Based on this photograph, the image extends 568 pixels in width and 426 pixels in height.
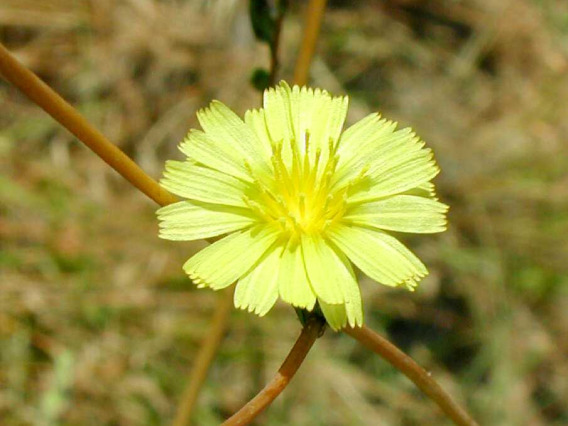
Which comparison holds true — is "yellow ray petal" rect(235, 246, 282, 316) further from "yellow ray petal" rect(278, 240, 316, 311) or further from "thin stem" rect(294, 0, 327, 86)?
"thin stem" rect(294, 0, 327, 86)

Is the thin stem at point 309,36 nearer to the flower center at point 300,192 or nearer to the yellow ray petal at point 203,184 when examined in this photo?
the flower center at point 300,192

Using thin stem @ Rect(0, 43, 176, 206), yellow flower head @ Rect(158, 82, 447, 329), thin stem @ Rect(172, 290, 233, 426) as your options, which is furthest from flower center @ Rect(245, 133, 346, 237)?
thin stem @ Rect(172, 290, 233, 426)

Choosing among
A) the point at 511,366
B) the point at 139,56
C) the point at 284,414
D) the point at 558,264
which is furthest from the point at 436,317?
the point at 139,56

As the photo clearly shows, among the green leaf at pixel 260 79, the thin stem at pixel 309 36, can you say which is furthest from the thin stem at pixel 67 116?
the thin stem at pixel 309 36

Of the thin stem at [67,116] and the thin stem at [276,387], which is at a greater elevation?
the thin stem at [67,116]

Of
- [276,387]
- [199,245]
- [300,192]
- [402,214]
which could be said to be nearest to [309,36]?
[300,192]
